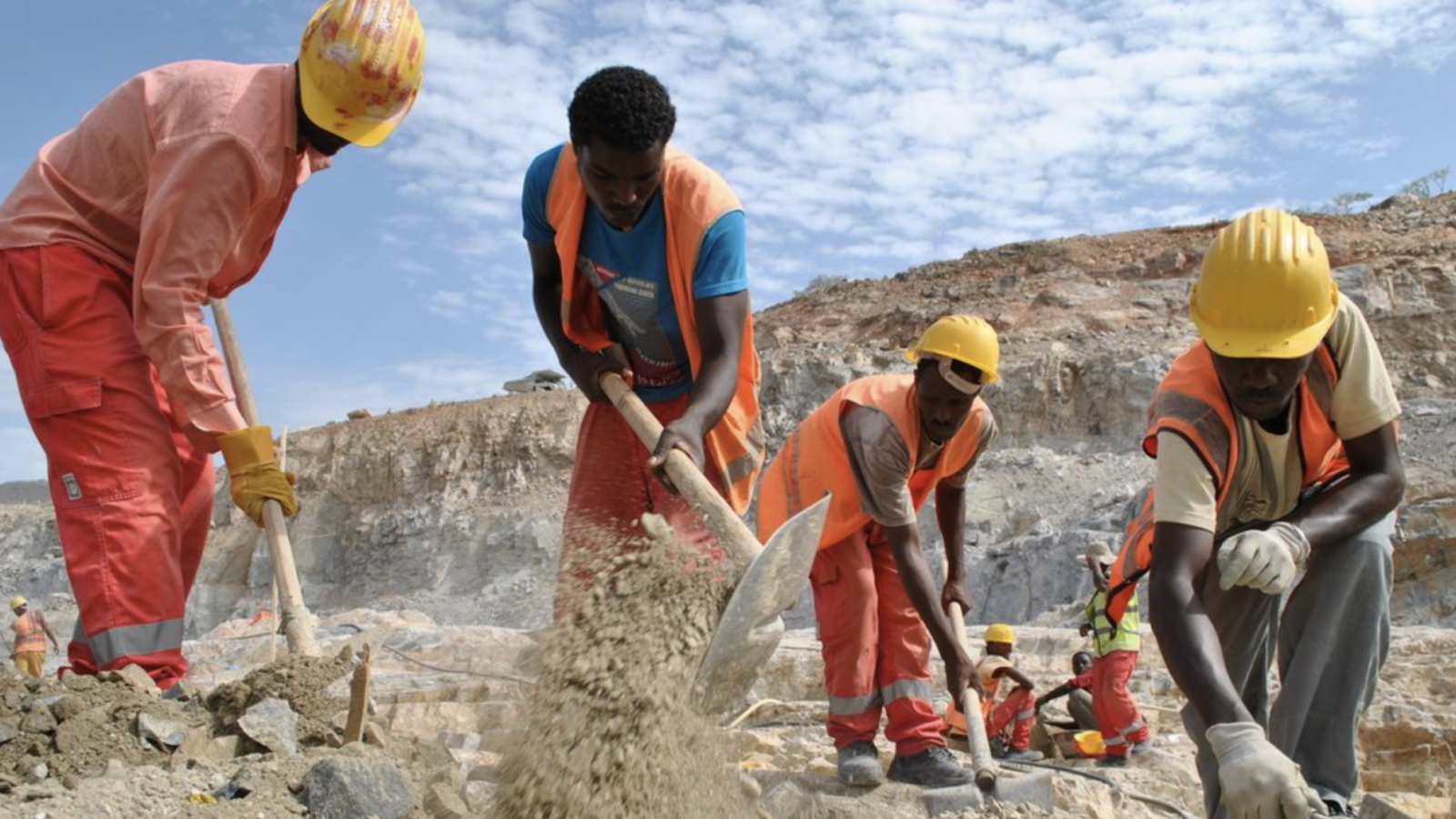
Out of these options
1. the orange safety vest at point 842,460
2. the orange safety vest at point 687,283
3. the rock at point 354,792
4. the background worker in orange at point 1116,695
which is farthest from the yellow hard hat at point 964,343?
the rock at point 354,792

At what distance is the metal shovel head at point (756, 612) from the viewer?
2189mm

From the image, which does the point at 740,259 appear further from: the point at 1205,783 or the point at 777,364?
the point at 777,364

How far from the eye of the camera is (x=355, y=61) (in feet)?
9.54

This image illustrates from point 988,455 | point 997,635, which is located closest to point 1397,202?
point 988,455

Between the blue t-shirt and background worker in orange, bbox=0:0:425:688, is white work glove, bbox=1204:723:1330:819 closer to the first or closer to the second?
the blue t-shirt

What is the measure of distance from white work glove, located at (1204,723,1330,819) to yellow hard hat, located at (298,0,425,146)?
7.93 feet

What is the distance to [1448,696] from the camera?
479cm

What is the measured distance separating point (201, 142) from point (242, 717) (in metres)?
1.34

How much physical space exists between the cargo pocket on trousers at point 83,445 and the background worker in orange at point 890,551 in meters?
1.79

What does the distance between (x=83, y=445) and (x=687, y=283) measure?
58.0 inches

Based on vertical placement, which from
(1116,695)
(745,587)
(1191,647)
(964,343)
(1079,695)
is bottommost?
(1079,695)

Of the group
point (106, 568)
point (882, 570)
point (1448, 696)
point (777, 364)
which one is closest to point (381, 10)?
point (106, 568)

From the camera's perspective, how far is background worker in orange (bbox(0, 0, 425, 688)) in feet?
9.03

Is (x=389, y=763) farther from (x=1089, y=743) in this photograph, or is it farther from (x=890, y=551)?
(x=1089, y=743)
